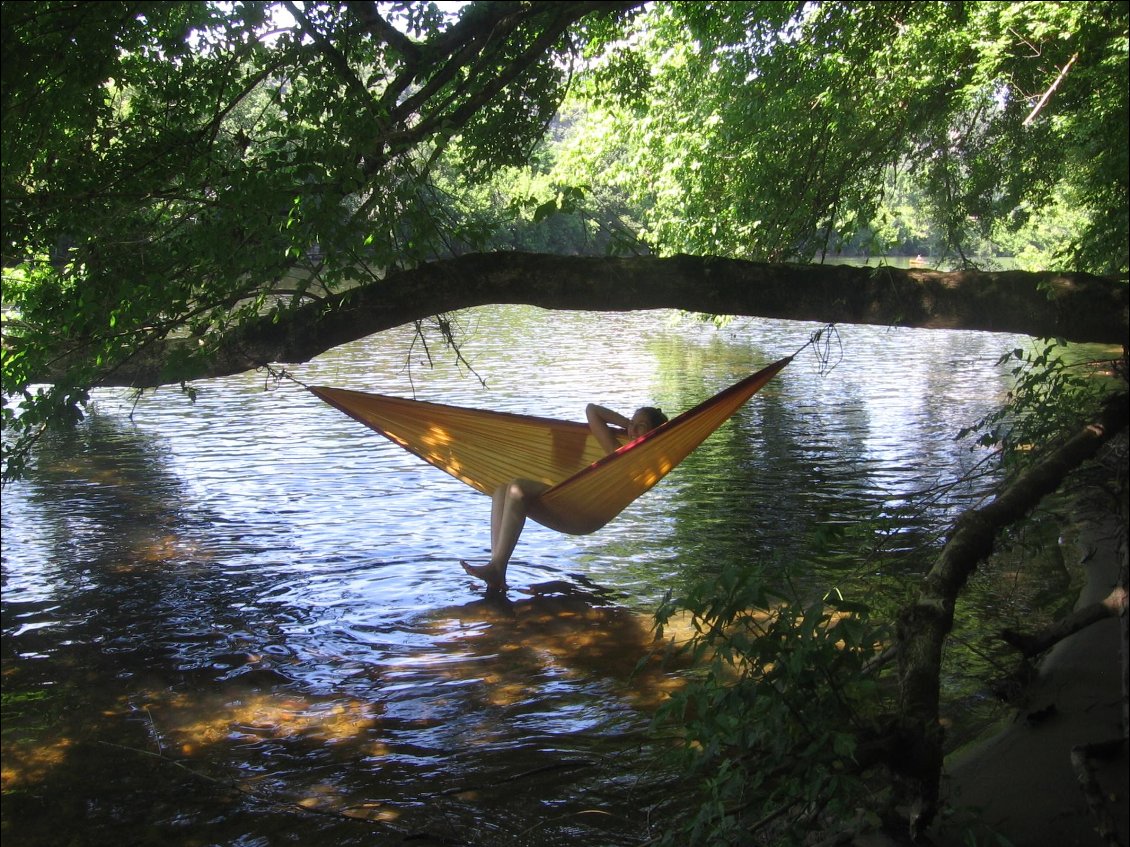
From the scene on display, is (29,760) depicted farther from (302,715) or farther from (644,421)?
(644,421)

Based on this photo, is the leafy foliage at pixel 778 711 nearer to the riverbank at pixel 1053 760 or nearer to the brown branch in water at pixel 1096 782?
the riverbank at pixel 1053 760

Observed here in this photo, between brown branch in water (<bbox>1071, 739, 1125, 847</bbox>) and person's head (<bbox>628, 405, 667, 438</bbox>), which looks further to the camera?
person's head (<bbox>628, 405, 667, 438</bbox>)

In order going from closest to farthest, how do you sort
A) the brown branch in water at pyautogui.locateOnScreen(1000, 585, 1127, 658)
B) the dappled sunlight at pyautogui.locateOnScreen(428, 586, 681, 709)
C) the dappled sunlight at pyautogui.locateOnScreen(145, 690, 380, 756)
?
the brown branch in water at pyautogui.locateOnScreen(1000, 585, 1127, 658) < the dappled sunlight at pyautogui.locateOnScreen(145, 690, 380, 756) < the dappled sunlight at pyautogui.locateOnScreen(428, 586, 681, 709)

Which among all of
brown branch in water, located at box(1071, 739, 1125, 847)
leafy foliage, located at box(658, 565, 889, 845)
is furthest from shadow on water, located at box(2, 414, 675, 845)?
brown branch in water, located at box(1071, 739, 1125, 847)

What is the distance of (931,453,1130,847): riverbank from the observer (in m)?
1.92

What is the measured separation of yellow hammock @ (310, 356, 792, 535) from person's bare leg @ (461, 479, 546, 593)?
0.20 feet

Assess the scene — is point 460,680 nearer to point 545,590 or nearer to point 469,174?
point 545,590

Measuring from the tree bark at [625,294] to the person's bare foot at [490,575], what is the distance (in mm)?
1378

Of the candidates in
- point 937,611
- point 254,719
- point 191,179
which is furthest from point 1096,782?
Answer: point 191,179

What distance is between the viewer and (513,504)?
419cm

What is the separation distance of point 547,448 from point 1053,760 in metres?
2.42

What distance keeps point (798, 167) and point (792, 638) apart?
350 centimetres

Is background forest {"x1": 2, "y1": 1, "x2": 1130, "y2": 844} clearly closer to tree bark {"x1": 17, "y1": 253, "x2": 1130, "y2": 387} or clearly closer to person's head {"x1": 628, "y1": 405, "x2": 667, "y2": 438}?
tree bark {"x1": 17, "y1": 253, "x2": 1130, "y2": 387}

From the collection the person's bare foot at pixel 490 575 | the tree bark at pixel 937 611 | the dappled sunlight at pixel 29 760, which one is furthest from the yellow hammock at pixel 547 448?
the dappled sunlight at pixel 29 760
